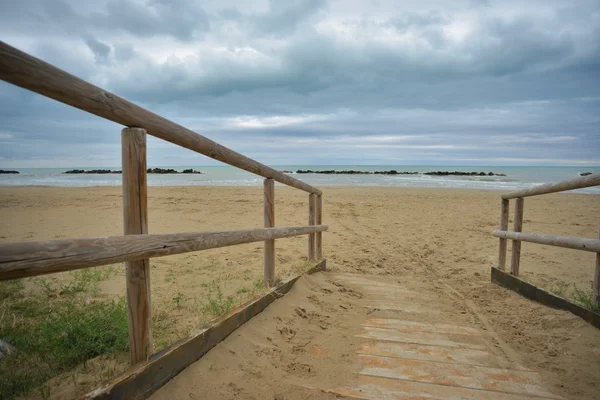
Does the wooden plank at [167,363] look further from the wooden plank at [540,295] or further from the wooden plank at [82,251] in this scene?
the wooden plank at [540,295]

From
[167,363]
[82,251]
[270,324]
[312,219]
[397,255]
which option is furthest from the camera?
[397,255]

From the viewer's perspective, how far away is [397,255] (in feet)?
23.0

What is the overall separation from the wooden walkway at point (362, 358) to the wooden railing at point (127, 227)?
0.59m

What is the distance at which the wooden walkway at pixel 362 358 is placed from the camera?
2.08 metres

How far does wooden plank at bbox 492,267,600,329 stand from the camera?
119 inches

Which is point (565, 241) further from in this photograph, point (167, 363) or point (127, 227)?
point (127, 227)

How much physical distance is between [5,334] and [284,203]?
11.7m

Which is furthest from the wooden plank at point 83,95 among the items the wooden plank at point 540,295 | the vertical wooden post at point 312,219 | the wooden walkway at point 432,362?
the wooden plank at point 540,295

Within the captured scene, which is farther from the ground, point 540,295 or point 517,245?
point 517,245

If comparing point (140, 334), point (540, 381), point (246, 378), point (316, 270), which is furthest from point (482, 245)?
point (140, 334)

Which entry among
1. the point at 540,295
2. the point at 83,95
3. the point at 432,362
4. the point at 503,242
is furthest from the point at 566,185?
the point at 83,95

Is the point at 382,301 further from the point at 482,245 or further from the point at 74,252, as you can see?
the point at 482,245

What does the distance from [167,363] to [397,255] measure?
18.7 ft

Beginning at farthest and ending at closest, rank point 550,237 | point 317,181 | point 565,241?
1. point 317,181
2. point 550,237
3. point 565,241
